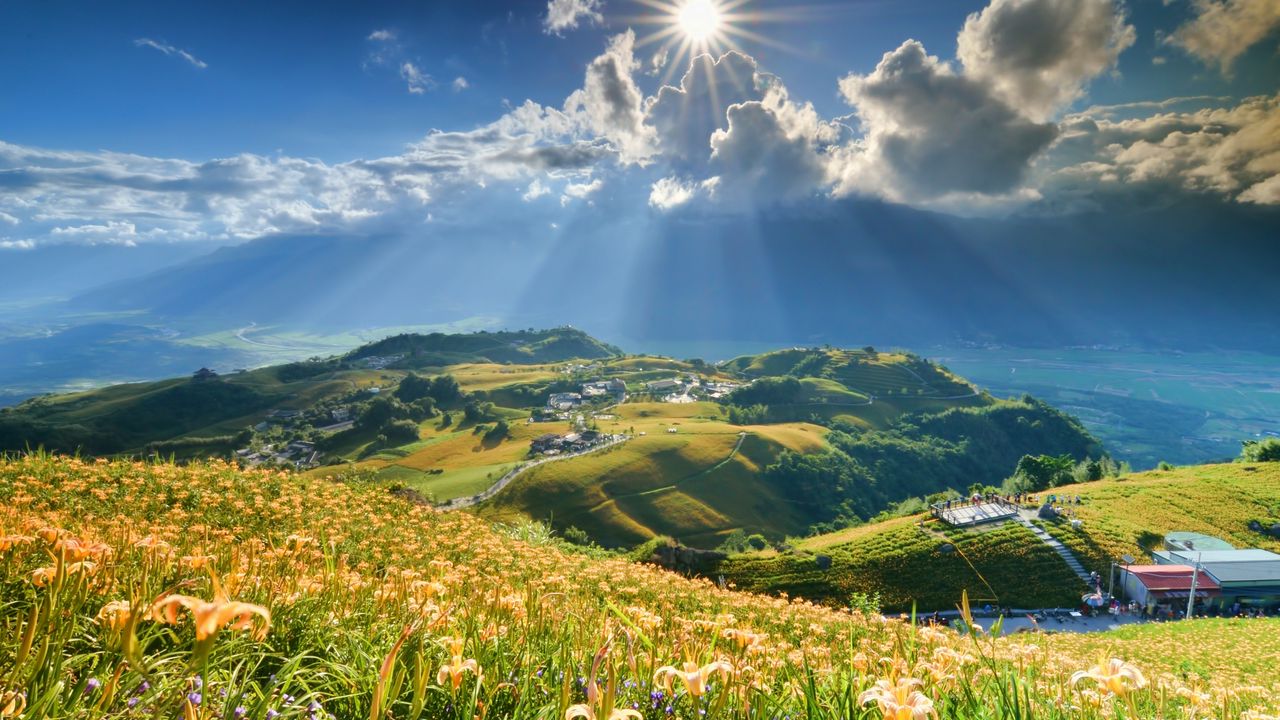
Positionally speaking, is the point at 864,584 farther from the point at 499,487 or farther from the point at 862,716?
the point at 499,487

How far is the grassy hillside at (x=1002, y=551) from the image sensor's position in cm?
4128

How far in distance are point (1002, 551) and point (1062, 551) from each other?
14.9 ft

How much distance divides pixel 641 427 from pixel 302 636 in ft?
394

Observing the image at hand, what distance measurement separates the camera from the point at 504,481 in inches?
3322

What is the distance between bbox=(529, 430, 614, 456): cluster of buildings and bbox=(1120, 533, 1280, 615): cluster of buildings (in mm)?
79437

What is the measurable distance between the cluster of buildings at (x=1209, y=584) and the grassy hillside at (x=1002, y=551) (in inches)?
105

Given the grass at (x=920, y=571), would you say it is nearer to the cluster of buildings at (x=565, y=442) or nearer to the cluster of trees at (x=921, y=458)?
the cluster of trees at (x=921, y=458)

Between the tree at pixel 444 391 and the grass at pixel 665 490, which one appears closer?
the grass at pixel 665 490

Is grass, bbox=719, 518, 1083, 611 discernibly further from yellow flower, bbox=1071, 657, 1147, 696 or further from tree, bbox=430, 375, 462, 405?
tree, bbox=430, 375, 462, 405

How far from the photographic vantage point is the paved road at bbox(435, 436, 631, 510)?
73938 mm

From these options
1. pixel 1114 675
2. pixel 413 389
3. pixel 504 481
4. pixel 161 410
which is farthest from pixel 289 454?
pixel 1114 675

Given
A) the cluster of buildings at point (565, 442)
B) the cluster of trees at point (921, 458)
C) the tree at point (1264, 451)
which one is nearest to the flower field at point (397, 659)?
the cluster of trees at point (921, 458)

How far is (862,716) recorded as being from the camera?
2621 millimetres

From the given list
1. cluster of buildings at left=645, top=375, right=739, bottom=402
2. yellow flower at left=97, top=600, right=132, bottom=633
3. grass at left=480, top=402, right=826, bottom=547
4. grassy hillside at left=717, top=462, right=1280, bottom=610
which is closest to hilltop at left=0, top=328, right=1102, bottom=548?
grass at left=480, top=402, right=826, bottom=547
